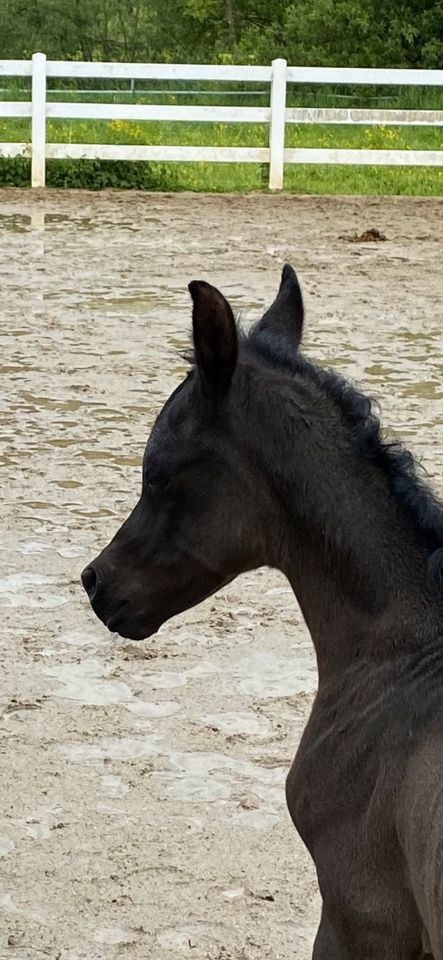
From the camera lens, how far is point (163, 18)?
33188 mm

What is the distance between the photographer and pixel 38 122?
50.0 ft

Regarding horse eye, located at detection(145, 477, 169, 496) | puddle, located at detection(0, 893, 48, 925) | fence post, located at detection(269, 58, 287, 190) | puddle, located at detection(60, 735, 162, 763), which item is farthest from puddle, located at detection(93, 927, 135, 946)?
fence post, located at detection(269, 58, 287, 190)

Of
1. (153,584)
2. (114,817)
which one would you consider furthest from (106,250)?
(153,584)

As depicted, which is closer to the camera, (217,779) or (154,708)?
(217,779)

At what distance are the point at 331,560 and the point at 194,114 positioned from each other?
13696mm

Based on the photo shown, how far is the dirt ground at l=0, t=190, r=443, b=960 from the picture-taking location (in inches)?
135

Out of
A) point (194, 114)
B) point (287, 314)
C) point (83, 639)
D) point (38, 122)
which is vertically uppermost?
point (287, 314)

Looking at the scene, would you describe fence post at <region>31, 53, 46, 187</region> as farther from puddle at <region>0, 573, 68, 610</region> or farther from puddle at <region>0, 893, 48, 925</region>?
puddle at <region>0, 893, 48, 925</region>

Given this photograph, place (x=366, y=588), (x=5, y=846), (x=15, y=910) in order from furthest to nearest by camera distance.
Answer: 1. (x=5, y=846)
2. (x=15, y=910)
3. (x=366, y=588)

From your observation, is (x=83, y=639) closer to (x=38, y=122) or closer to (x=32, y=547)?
(x=32, y=547)

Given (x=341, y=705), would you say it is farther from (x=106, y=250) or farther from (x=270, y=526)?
(x=106, y=250)

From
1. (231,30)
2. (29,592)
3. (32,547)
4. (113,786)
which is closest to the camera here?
(113,786)

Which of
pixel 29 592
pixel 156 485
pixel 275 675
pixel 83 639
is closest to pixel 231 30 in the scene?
pixel 29 592

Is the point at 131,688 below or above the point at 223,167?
below
